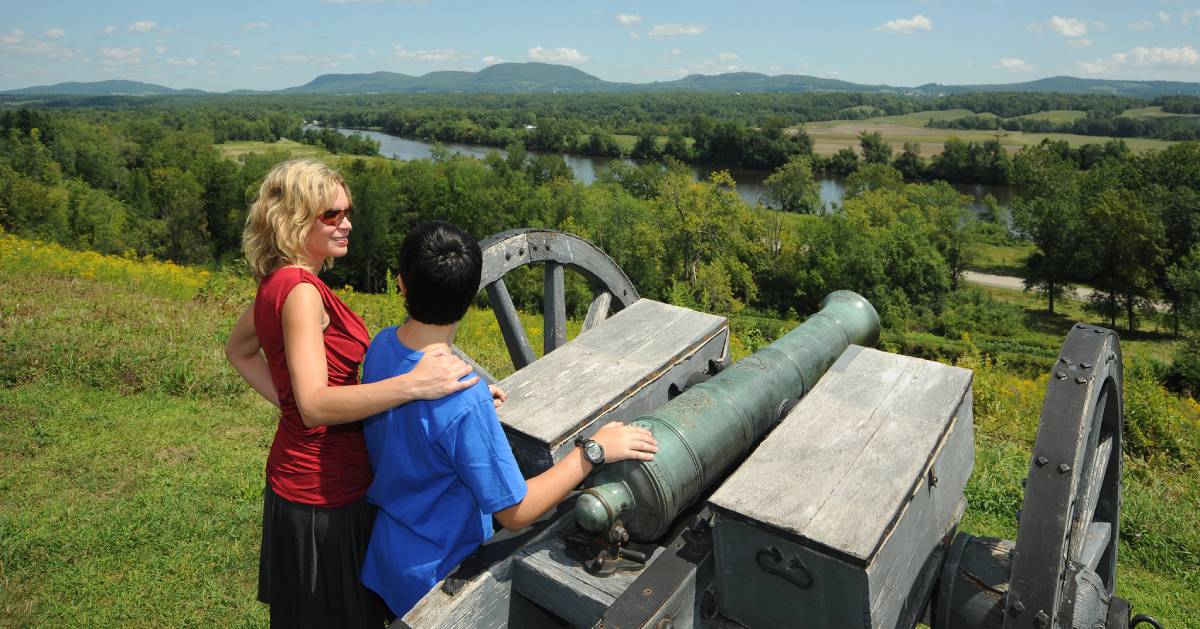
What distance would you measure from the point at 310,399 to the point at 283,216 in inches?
16.0

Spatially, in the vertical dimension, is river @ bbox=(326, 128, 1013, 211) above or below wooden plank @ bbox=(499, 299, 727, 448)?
below

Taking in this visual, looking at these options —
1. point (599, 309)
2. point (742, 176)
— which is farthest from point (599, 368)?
point (742, 176)

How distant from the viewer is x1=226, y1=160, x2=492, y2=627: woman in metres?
1.45

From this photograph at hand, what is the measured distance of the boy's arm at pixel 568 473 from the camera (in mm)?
1395

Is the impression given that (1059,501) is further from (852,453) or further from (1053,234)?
(1053,234)

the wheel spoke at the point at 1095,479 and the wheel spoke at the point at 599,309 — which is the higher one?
the wheel spoke at the point at 599,309

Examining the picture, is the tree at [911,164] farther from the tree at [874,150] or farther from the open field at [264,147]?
the open field at [264,147]

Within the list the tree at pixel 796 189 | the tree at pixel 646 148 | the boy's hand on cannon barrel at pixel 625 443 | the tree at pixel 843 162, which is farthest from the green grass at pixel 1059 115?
the boy's hand on cannon barrel at pixel 625 443

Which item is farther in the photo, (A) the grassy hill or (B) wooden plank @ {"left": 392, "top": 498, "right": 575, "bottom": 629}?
(A) the grassy hill

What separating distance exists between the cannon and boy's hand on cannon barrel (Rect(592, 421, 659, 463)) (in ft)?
0.18

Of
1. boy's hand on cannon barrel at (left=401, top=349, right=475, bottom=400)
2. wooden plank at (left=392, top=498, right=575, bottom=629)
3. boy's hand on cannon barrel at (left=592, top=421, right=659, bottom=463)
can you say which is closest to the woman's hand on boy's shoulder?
wooden plank at (left=392, top=498, right=575, bottom=629)

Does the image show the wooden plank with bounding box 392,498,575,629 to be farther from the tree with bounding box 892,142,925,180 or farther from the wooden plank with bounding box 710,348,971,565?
the tree with bounding box 892,142,925,180

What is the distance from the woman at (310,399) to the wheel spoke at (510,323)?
4.53 feet

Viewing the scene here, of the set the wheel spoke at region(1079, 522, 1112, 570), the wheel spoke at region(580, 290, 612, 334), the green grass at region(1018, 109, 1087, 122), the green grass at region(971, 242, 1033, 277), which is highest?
the green grass at region(1018, 109, 1087, 122)
